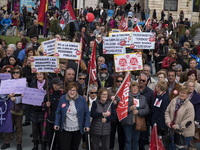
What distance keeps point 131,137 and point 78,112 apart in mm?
1384

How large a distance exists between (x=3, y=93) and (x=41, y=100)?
0.87m

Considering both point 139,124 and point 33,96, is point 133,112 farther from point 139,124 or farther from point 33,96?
point 33,96

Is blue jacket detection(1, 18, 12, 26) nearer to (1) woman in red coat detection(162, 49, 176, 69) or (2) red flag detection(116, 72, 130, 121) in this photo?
(1) woman in red coat detection(162, 49, 176, 69)

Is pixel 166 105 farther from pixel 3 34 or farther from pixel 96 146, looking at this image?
pixel 3 34

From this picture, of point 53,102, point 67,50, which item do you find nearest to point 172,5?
point 67,50

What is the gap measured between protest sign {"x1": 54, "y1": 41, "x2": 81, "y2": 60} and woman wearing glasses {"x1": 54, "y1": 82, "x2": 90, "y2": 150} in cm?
187

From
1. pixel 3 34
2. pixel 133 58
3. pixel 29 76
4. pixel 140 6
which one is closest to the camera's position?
pixel 133 58

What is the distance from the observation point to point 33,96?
8461 millimetres

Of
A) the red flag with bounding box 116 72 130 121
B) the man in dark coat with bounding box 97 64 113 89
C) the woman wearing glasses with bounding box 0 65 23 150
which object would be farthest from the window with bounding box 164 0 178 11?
the red flag with bounding box 116 72 130 121

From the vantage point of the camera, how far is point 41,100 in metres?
8.47

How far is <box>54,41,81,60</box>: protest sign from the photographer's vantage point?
9.16m

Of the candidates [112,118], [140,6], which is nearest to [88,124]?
[112,118]

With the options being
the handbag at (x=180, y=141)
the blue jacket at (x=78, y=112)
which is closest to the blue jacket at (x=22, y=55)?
the blue jacket at (x=78, y=112)

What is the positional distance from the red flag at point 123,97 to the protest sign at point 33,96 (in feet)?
5.44
